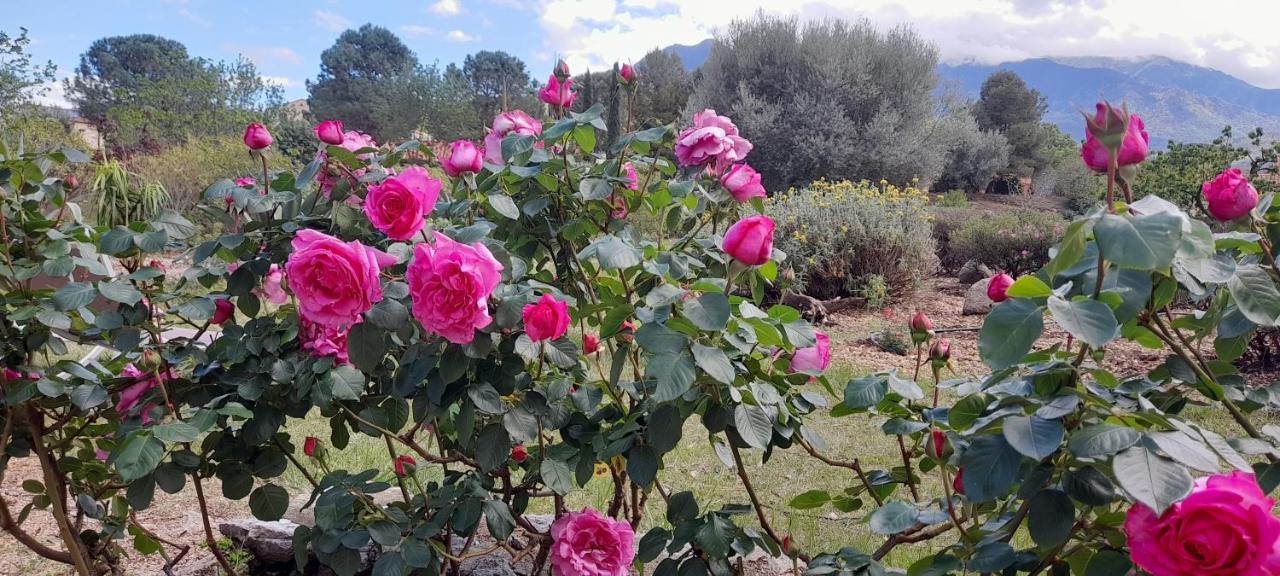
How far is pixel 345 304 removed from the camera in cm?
91

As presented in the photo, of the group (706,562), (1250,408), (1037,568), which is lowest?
(706,562)

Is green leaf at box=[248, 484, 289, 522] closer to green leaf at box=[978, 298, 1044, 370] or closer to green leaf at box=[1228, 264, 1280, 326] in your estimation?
green leaf at box=[978, 298, 1044, 370]

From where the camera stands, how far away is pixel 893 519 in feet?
2.94

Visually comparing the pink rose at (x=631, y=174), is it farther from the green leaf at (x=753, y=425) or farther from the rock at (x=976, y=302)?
the rock at (x=976, y=302)

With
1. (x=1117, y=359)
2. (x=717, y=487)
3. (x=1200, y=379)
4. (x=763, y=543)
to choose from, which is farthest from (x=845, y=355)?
(x=1200, y=379)

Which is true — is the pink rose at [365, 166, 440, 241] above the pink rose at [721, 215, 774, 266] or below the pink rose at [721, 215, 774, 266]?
above

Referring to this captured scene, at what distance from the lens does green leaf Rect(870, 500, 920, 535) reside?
0.88 metres

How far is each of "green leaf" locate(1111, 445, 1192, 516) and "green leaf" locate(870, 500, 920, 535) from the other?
316mm

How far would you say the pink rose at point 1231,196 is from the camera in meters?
0.82

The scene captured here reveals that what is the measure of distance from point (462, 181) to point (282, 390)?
1.46 feet

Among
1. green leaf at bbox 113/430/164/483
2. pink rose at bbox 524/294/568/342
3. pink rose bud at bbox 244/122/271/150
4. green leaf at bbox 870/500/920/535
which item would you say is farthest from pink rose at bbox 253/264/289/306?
green leaf at bbox 870/500/920/535

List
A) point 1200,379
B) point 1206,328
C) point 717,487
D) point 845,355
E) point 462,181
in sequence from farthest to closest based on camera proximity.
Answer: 1. point 845,355
2. point 717,487
3. point 462,181
4. point 1206,328
5. point 1200,379

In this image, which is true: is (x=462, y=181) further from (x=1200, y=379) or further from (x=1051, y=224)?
(x=1051, y=224)

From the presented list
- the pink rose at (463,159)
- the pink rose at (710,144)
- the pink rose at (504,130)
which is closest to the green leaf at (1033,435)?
the pink rose at (710,144)
